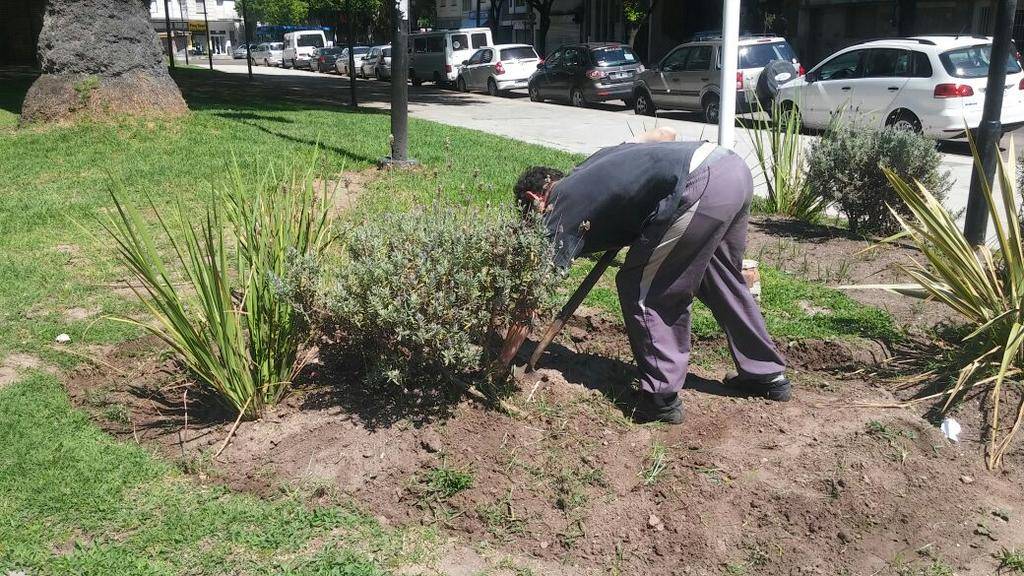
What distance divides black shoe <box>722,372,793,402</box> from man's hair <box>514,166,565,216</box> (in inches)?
49.0

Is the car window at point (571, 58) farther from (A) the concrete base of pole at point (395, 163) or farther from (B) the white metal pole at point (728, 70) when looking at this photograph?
(B) the white metal pole at point (728, 70)

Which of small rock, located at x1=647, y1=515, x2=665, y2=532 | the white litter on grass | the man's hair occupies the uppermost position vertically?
the man's hair

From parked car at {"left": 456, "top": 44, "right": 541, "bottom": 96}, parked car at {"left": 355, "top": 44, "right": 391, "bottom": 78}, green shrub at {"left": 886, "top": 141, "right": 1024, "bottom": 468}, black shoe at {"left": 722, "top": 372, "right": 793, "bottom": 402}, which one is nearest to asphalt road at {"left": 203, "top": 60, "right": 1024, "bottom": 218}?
parked car at {"left": 456, "top": 44, "right": 541, "bottom": 96}

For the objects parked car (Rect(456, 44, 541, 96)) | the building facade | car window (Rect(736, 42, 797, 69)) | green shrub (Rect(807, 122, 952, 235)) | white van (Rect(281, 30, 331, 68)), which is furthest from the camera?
the building facade

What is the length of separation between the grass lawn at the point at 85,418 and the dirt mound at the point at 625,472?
18 centimetres

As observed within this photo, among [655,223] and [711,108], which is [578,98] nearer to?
[711,108]

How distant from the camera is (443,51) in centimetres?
2989

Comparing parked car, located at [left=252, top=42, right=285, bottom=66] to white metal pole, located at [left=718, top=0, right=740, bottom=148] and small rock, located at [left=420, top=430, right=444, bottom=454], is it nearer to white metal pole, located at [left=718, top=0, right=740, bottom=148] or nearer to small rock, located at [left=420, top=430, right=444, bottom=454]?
white metal pole, located at [left=718, top=0, right=740, bottom=148]

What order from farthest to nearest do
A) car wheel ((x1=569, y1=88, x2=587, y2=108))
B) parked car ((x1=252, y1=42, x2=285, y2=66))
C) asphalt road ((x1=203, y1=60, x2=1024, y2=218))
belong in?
parked car ((x1=252, y1=42, x2=285, y2=66)), car wheel ((x1=569, y1=88, x2=587, y2=108)), asphalt road ((x1=203, y1=60, x2=1024, y2=218))

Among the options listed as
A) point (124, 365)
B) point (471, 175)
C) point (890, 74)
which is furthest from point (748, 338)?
point (890, 74)

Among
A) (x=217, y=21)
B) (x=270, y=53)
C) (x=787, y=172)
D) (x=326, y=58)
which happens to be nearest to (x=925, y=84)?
(x=787, y=172)

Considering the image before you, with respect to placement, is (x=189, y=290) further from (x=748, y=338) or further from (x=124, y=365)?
(x=748, y=338)

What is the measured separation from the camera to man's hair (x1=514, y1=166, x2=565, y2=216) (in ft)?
12.7

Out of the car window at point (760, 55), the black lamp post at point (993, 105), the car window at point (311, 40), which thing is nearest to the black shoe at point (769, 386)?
the black lamp post at point (993, 105)
